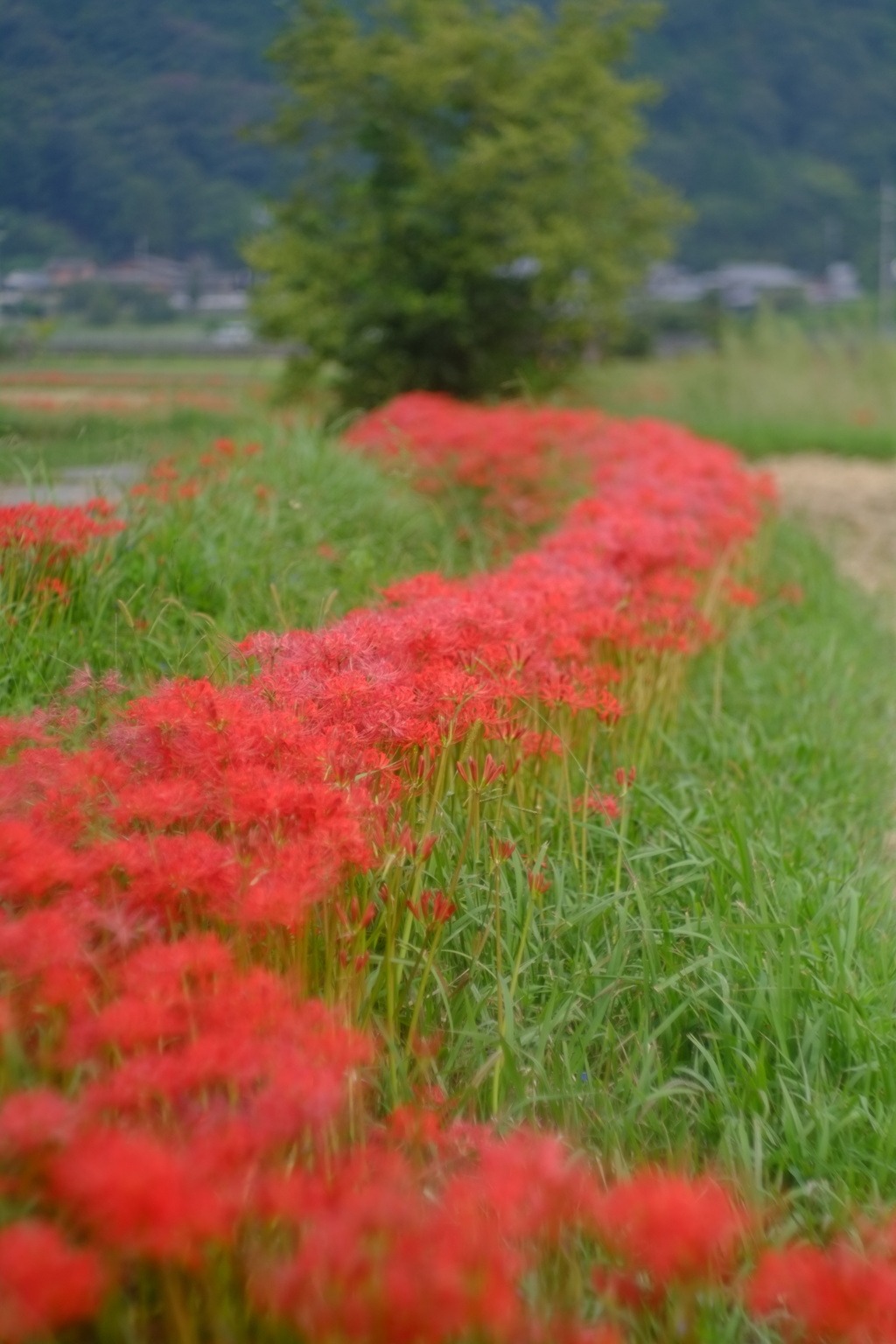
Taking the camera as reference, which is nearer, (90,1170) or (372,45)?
(90,1170)

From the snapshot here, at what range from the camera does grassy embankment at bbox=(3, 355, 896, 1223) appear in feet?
6.66

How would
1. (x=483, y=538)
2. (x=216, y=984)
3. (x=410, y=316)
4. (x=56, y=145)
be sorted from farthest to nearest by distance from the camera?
1. (x=410, y=316)
2. (x=56, y=145)
3. (x=483, y=538)
4. (x=216, y=984)

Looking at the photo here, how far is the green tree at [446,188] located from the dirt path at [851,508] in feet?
7.48

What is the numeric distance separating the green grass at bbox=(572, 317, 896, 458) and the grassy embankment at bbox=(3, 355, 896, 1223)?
6.88 metres

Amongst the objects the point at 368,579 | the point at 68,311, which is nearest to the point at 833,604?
the point at 368,579

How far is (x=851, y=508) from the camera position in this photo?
28.6 ft

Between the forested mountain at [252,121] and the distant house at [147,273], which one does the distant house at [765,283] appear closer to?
the forested mountain at [252,121]

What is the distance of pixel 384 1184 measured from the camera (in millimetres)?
1203

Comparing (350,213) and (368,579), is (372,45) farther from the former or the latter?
(368,579)

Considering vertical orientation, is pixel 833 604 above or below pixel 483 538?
below

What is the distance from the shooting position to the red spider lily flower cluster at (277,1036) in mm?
1091

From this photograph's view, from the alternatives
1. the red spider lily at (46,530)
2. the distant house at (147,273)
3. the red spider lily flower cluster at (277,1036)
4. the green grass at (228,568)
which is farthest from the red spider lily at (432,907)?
the distant house at (147,273)

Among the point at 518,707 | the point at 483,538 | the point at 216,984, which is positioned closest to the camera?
the point at 216,984

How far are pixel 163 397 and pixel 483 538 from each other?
229 centimetres
